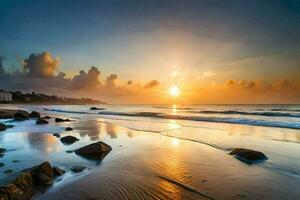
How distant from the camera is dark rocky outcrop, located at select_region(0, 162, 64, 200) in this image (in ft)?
15.7

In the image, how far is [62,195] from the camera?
5.37 meters

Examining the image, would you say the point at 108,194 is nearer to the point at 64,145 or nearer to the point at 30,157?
the point at 30,157

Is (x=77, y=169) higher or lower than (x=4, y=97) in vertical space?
lower

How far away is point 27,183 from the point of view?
5.63 metres

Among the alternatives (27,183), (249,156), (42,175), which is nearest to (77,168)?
(42,175)

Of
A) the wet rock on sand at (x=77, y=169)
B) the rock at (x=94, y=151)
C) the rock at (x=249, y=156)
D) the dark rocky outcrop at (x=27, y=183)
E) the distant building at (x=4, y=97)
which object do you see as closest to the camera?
the dark rocky outcrop at (x=27, y=183)

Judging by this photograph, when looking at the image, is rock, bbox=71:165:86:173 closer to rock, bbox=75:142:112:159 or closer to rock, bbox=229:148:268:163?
rock, bbox=75:142:112:159

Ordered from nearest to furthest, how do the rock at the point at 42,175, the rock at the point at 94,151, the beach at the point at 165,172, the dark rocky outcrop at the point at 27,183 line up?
the dark rocky outcrop at the point at 27,183 < the beach at the point at 165,172 < the rock at the point at 42,175 < the rock at the point at 94,151

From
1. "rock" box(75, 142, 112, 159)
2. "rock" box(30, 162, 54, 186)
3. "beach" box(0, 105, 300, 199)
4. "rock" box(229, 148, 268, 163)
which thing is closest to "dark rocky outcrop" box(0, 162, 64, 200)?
"rock" box(30, 162, 54, 186)

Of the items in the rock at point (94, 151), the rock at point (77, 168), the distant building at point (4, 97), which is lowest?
the rock at point (77, 168)

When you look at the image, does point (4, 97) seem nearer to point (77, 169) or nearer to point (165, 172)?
point (77, 169)

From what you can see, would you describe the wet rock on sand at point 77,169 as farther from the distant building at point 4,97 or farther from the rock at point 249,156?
the distant building at point 4,97

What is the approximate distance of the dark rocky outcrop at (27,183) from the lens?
479 centimetres

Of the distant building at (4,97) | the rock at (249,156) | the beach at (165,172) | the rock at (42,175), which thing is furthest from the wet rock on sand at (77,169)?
the distant building at (4,97)
